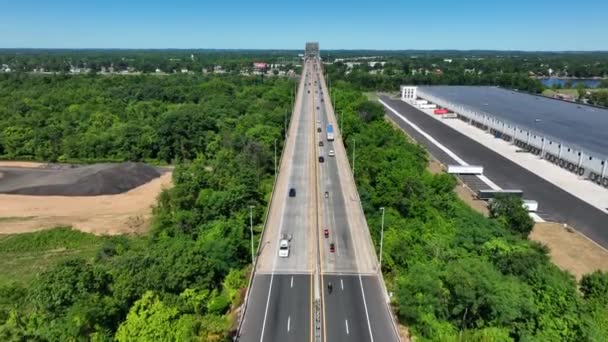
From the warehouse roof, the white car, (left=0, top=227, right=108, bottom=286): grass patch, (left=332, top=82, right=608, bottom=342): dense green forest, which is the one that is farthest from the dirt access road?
the warehouse roof


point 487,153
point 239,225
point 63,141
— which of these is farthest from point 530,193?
point 63,141

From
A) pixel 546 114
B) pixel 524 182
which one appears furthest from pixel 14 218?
pixel 546 114

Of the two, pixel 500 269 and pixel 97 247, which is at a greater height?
pixel 500 269

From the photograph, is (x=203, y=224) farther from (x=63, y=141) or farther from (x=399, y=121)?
(x=399, y=121)

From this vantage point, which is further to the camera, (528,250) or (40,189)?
(40,189)

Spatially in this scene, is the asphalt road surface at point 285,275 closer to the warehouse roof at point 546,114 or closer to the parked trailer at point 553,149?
the parked trailer at point 553,149

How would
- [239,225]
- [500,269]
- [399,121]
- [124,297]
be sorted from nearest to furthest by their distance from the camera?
[124,297] < [500,269] < [239,225] < [399,121]

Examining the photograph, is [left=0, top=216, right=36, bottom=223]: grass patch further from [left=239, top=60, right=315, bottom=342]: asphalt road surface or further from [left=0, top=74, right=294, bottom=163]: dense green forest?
[left=239, top=60, right=315, bottom=342]: asphalt road surface
